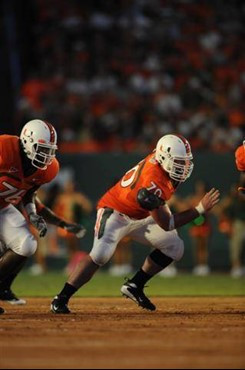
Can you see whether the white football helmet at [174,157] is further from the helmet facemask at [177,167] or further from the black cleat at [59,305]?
the black cleat at [59,305]

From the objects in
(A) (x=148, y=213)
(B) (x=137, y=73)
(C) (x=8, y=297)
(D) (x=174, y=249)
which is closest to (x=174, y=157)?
(A) (x=148, y=213)

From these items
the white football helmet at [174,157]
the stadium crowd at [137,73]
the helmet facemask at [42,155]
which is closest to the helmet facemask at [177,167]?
the white football helmet at [174,157]

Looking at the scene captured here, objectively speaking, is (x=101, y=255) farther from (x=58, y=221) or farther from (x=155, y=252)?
(x=58, y=221)

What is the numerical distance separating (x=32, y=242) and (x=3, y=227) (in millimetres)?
348

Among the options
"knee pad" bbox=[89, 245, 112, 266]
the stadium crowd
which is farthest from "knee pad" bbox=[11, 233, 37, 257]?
the stadium crowd

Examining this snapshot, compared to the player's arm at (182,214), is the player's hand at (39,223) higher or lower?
lower

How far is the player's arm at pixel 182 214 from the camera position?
904cm

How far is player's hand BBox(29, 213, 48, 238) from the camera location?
941cm

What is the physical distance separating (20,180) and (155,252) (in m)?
1.61

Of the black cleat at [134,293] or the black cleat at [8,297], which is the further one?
the black cleat at [8,297]

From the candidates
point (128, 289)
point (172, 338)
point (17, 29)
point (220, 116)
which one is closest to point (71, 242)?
point (220, 116)

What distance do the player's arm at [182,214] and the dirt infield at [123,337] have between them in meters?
0.93

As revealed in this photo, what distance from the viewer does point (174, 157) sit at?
29.9ft

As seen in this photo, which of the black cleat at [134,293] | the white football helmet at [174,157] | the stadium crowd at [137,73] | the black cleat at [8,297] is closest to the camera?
the white football helmet at [174,157]
